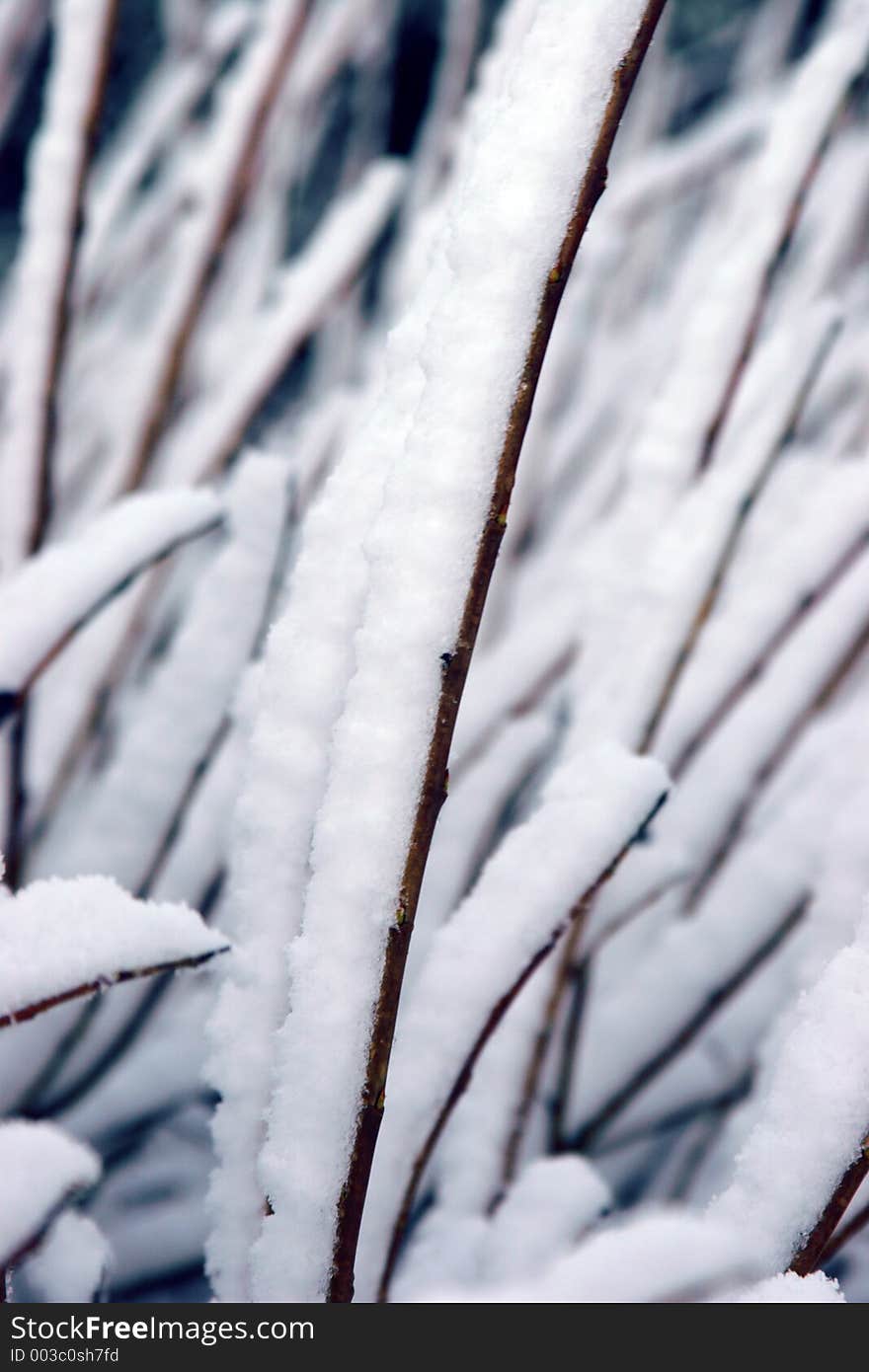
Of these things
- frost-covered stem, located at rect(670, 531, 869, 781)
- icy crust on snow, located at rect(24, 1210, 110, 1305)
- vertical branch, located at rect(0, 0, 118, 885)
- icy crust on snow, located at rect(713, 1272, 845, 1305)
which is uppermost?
vertical branch, located at rect(0, 0, 118, 885)

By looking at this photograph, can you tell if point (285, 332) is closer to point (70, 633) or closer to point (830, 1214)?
point (70, 633)

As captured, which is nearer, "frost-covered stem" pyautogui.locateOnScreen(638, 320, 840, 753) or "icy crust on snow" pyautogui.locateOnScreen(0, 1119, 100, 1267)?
"icy crust on snow" pyautogui.locateOnScreen(0, 1119, 100, 1267)

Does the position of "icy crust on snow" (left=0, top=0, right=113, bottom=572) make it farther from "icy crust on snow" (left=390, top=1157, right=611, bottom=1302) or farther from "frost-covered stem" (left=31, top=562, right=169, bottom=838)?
"icy crust on snow" (left=390, top=1157, right=611, bottom=1302)

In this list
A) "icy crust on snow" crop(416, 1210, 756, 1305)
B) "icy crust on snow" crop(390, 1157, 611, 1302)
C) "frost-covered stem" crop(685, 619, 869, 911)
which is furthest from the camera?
"frost-covered stem" crop(685, 619, 869, 911)

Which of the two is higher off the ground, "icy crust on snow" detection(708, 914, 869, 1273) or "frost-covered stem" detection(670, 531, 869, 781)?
"frost-covered stem" detection(670, 531, 869, 781)

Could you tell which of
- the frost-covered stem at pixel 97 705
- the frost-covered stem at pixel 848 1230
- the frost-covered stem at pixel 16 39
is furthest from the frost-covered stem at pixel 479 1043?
the frost-covered stem at pixel 16 39

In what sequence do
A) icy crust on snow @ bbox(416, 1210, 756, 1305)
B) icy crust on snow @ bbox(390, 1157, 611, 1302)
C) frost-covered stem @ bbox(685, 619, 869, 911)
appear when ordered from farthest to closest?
1. frost-covered stem @ bbox(685, 619, 869, 911)
2. icy crust on snow @ bbox(390, 1157, 611, 1302)
3. icy crust on snow @ bbox(416, 1210, 756, 1305)

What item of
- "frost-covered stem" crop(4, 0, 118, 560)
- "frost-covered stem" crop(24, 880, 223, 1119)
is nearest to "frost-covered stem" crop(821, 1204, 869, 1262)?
"frost-covered stem" crop(24, 880, 223, 1119)
